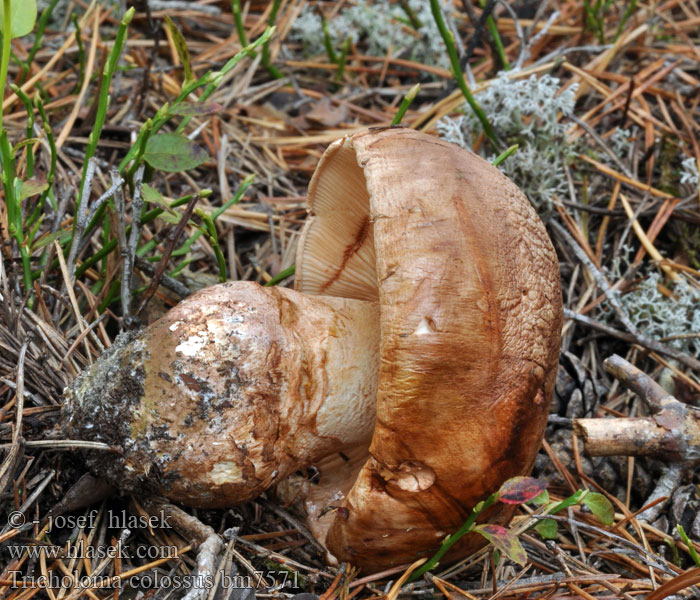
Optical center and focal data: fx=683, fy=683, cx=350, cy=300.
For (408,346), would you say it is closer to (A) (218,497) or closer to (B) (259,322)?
(B) (259,322)

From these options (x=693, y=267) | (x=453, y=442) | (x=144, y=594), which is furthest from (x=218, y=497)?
(x=693, y=267)

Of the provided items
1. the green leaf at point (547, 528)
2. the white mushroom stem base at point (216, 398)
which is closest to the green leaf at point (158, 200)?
the white mushroom stem base at point (216, 398)

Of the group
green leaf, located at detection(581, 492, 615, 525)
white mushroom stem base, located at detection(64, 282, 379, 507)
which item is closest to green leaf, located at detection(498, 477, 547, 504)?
green leaf, located at detection(581, 492, 615, 525)

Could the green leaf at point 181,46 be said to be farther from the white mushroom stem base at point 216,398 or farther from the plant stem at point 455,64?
the plant stem at point 455,64

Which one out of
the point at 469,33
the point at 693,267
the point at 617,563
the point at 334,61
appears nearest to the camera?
the point at 617,563

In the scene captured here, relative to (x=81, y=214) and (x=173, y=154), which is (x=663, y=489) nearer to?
(x=173, y=154)

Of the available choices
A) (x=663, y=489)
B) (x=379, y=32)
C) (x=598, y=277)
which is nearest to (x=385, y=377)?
(x=663, y=489)

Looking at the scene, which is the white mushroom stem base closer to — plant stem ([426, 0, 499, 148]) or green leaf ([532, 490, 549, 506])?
green leaf ([532, 490, 549, 506])
